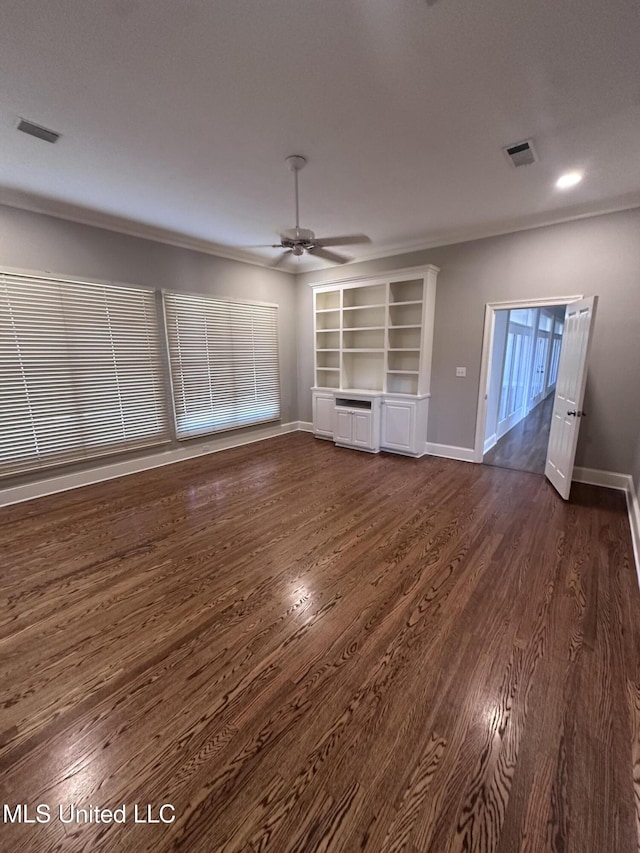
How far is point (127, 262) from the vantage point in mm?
4188

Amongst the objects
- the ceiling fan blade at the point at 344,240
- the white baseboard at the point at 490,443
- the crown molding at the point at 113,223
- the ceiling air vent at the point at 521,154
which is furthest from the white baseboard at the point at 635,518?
the crown molding at the point at 113,223

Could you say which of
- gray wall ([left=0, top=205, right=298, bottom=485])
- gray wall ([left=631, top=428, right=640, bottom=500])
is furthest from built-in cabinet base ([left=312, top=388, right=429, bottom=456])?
gray wall ([left=631, top=428, right=640, bottom=500])

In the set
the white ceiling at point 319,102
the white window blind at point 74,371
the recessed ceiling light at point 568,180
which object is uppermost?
the white ceiling at point 319,102

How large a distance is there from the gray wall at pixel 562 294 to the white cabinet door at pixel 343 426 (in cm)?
126

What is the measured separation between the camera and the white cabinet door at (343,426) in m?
5.43

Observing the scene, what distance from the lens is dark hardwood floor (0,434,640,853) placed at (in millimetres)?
1153

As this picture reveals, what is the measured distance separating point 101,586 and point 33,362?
2621 mm

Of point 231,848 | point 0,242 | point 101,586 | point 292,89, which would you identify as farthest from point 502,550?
point 0,242

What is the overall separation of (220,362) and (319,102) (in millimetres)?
3679

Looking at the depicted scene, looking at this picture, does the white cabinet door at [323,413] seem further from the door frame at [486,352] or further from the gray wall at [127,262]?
the door frame at [486,352]

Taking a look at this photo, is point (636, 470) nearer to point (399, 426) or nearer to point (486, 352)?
point (486, 352)

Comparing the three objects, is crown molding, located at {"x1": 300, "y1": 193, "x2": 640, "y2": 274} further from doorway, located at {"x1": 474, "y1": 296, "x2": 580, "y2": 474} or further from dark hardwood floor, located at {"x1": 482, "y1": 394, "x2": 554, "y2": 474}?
dark hardwood floor, located at {"x1": 482, "y1": 394, "x2": 554, "y2": 474}

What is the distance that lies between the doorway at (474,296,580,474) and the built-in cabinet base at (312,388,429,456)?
2.63 feet

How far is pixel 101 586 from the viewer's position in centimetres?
232
